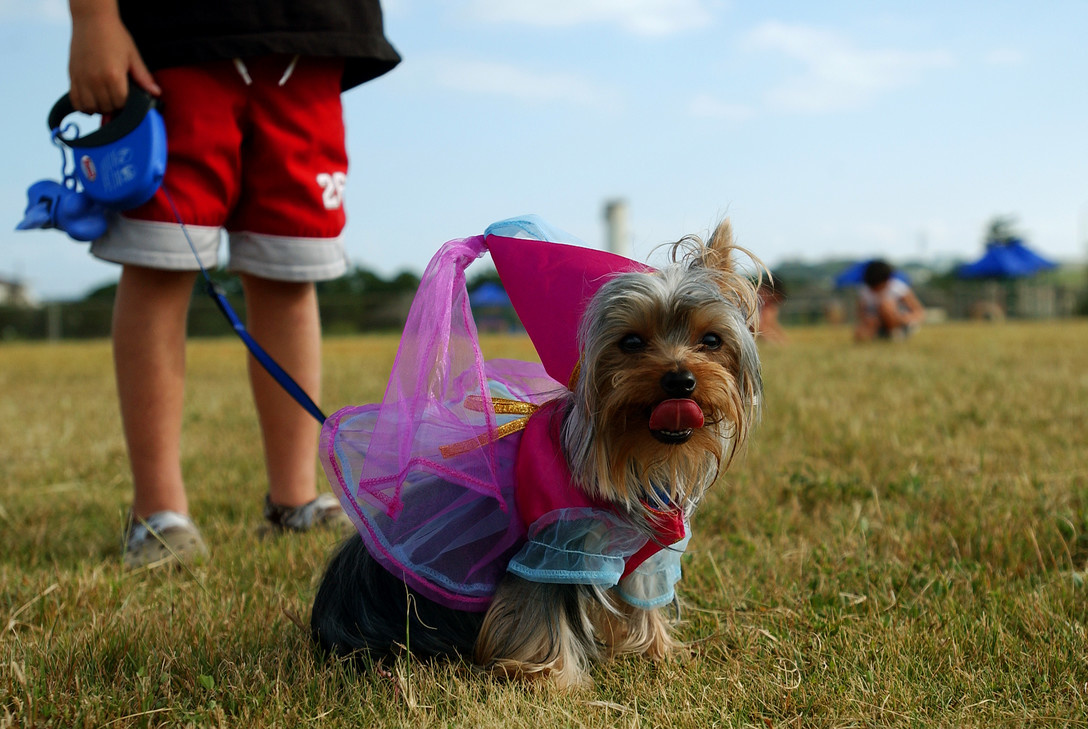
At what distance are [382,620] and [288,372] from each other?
142cm

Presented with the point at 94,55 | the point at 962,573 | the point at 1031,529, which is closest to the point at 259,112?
the point at 94,55

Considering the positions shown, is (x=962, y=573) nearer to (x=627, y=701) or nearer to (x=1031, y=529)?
(x=1031, y=529)

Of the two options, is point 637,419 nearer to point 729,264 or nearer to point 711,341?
point 711,341

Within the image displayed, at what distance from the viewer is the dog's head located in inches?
81.9

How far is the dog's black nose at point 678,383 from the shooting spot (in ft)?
6.72

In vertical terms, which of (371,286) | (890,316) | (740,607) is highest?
(371,286)

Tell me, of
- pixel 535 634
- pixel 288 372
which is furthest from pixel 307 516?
pixel 535 634

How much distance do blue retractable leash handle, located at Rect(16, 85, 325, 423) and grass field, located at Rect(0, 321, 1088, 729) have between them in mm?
825

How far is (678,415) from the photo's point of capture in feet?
6.73

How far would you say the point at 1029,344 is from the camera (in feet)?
38.4

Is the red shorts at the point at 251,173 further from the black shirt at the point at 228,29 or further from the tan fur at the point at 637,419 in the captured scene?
the tan fur at the point at 637,419

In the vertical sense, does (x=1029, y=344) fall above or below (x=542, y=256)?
below

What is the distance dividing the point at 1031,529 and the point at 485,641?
2.03 meters

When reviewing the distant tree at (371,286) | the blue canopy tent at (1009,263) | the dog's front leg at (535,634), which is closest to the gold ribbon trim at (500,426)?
the dog's front leg at (535,634)
